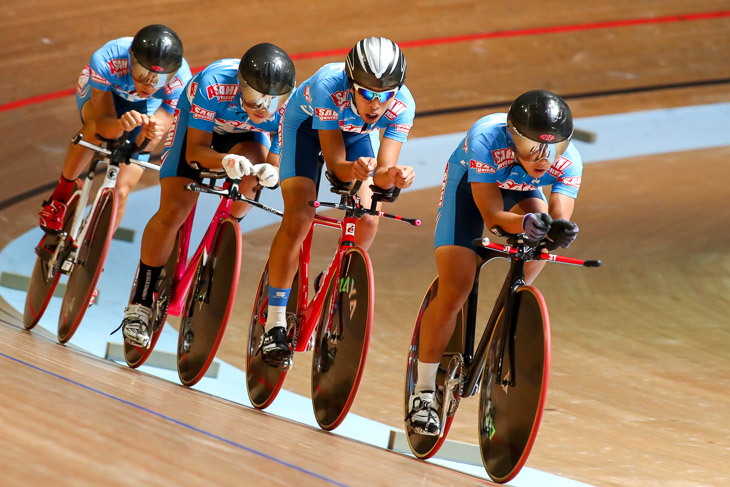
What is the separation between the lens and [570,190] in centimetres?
280

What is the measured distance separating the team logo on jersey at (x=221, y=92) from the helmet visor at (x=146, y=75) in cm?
67

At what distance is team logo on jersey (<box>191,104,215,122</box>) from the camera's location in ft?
11.2

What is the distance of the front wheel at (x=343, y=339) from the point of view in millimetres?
2924

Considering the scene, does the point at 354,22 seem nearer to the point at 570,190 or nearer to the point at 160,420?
the point at 570,190

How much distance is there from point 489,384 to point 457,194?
1.93 ft

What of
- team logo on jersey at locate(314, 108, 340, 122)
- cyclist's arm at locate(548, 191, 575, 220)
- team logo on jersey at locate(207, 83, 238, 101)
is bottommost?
cyclist's arm at locate(548, 191, 575, 220)

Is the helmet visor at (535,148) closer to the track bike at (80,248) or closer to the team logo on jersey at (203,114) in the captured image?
the team logo on jersey at (203,114)

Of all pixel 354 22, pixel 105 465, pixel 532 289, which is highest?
pixel 354 22

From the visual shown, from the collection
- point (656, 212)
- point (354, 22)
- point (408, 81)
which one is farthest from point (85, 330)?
point (354, 22)

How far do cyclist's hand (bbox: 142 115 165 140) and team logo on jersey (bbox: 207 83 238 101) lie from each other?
0.46 meters

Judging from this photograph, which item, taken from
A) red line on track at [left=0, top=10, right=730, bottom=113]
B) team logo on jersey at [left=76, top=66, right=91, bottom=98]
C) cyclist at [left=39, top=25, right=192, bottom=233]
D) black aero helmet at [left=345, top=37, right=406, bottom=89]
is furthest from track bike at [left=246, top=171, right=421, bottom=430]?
red line on track at [left=0, top=10, right=730, bottom=113]

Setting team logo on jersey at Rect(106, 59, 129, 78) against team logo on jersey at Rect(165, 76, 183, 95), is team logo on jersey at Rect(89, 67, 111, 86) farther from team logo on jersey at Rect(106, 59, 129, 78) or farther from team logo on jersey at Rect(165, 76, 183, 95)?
team logo on jersey at Rect(165, 76, 183, 95)

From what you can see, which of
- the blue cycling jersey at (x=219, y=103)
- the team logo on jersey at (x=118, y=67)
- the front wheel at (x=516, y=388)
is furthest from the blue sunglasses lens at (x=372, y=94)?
the team logo on jersey at (x=118, y=67)

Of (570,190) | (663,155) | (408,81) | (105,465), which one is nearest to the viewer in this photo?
(105,465)
